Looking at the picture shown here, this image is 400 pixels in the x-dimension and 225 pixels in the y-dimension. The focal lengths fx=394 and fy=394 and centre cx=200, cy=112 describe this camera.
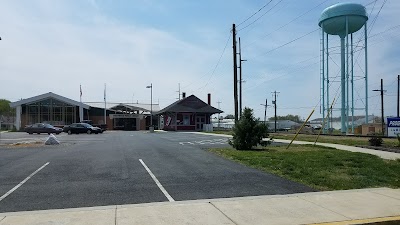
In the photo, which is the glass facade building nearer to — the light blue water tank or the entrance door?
the entrance door

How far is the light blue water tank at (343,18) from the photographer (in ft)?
159

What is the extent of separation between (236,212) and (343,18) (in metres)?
46.7

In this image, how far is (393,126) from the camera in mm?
33250

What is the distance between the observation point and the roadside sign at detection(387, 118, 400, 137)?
32875 mm

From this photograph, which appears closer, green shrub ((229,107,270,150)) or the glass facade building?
green shrub ((229,107,270,150))

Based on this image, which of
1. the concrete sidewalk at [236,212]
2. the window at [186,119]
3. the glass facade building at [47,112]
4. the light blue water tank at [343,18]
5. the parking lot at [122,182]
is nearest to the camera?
the concrete sidewalk at [236,212]

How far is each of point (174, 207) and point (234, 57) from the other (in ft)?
77.9

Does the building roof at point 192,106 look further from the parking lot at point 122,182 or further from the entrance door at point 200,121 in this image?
the parking lot at point 122,182

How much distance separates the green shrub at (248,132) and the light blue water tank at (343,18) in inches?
1329

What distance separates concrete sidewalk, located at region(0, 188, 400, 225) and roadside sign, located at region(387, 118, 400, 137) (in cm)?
2721

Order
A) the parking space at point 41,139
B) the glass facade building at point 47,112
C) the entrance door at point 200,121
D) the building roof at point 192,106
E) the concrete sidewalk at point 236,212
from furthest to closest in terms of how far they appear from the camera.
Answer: the entrance door at point 200,121, the glass facade building at point 47,112, the building roof at point 192,106, the parking space at point 41,139, the concrete sidewalk at point 236,212

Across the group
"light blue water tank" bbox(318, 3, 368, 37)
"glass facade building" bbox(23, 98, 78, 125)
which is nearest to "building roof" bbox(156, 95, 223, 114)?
"glass facade building" bbox(23, 98, 78, 125)

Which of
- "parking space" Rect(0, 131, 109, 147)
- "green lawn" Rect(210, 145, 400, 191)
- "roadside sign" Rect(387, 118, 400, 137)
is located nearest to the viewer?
"green lawn" Rect(210, 145, 400, 191)

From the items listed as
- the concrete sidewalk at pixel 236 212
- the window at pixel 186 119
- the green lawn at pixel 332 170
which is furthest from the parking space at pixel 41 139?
the window at pixel 186 119
